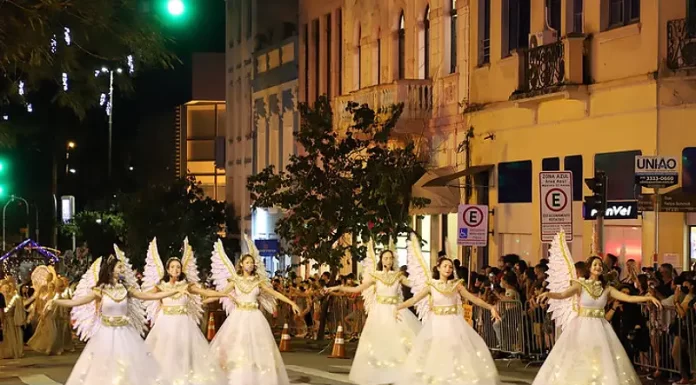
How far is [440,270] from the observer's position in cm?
2020

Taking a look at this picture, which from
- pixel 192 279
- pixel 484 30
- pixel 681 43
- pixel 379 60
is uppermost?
pixel 379 60

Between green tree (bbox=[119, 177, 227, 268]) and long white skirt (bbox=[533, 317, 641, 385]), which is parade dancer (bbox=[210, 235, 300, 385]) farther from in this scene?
green tree (bbox=[119, 177, 227, 268])

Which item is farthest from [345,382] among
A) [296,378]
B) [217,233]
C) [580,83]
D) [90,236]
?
[90,236]

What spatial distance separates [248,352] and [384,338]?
2654 mm

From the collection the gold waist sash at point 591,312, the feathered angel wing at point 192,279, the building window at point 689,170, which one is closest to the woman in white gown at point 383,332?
the feathered angel wing at point 192,279

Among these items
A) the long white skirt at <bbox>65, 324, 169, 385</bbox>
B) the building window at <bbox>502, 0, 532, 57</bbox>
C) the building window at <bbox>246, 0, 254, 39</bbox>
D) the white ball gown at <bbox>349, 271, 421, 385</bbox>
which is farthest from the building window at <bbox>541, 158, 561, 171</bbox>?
the building window at <bbox>246, 0, 254, 39</bbox>

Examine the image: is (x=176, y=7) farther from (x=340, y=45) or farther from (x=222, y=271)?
(x=340, y=45)

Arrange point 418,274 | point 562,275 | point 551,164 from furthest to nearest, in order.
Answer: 1. point 551,164
2. point 418,274
3. point 562,275

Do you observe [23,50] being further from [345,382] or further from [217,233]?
[217,233]

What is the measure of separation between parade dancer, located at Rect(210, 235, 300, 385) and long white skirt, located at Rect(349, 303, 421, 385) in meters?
1.78

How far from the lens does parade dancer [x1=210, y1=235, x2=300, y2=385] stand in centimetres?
2052

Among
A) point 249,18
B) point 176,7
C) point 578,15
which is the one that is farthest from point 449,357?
point 249,18

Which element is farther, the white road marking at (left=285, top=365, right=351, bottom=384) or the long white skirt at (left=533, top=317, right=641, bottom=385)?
the white road marking at (left=285, top=365, right=351, bottom=384)

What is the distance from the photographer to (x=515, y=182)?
35062 mm
